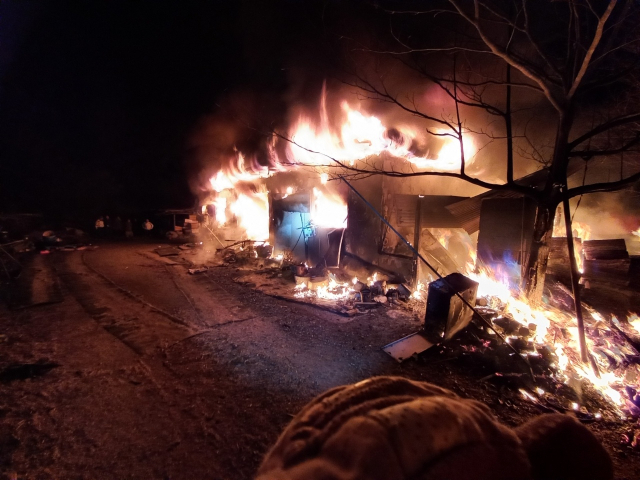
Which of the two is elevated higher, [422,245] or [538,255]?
[538,255]

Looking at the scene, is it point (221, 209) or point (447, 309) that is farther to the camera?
point (221, 209)

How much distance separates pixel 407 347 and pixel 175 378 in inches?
176

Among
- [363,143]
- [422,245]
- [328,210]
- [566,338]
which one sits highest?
[363,143]

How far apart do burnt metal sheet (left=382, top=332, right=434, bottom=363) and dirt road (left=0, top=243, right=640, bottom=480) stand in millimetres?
174

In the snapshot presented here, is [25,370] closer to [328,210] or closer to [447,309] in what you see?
[447,309]

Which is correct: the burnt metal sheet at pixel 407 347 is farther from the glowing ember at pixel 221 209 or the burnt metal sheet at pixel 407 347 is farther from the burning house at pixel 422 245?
the glowing ember at pixel 221 209

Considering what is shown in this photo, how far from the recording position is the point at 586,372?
5.52m

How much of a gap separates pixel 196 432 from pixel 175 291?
7.15 metres

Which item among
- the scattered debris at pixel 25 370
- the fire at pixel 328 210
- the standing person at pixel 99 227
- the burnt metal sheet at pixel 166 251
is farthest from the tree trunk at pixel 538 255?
the standing person at pixel 99 227

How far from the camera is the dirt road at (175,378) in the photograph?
362 cm

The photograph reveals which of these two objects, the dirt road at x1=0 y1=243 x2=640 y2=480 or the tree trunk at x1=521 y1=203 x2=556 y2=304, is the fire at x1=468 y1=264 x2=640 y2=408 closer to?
the tree trunk at x1=521 y1=203 x2=556 y2=304

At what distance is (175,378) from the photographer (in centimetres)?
516

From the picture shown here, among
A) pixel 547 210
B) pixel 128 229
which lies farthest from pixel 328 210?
pixel 128 229

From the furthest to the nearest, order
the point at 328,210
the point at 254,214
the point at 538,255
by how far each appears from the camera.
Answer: the point at 254,214 < the point at 328,210 < the point at 538,255
